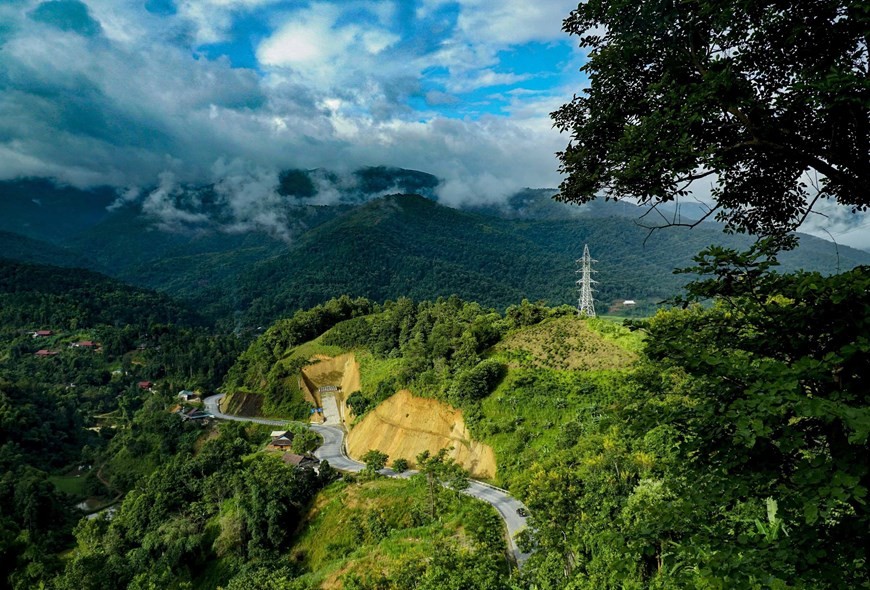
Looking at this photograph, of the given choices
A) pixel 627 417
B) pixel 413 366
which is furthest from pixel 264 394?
pixel 627 417

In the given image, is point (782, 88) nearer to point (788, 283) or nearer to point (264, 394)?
point (788, 283)

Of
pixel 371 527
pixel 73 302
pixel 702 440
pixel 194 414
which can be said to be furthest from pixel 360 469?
pixel 73 302

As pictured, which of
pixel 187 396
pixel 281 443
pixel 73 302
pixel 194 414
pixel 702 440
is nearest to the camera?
pixel 702 440

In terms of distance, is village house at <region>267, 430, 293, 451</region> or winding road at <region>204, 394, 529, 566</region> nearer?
winding road at <region>204, 394, 529, 566</region>

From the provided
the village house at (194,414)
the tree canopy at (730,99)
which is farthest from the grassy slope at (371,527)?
the village house at (194,414)

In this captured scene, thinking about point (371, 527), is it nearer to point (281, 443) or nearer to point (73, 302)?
point (281, 443)

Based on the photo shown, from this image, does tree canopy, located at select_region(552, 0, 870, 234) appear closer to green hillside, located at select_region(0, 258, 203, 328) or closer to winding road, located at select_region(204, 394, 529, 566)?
winding road, located at select_region(204, 394, 529, 566)

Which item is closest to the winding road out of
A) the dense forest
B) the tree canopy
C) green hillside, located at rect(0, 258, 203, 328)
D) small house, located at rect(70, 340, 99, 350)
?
the dense forest
